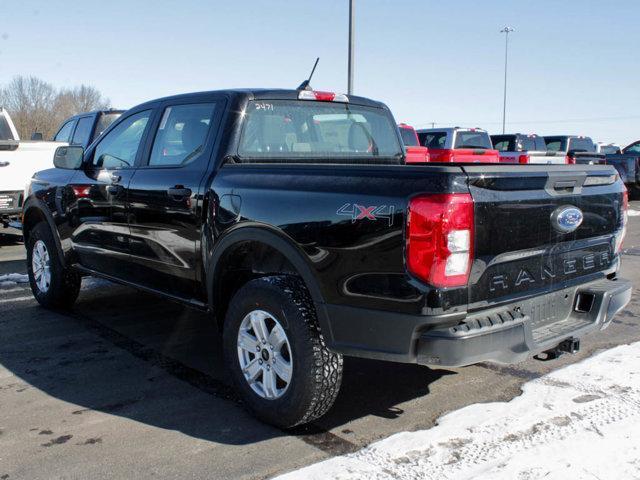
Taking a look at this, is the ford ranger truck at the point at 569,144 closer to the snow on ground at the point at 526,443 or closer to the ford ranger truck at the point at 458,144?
the ford ranger truck at the point at 458,144

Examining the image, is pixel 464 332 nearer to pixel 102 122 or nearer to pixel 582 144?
pixel 102 122

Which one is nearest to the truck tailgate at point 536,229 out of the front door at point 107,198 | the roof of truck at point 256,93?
the roof of truck at point 256,93

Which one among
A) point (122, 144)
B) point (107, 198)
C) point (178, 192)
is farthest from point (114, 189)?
point (178, 192)

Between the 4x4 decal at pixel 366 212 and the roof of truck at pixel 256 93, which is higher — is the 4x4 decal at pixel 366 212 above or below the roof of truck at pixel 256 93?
below

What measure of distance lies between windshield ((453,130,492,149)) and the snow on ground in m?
12.5

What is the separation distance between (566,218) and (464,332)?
2.98ft

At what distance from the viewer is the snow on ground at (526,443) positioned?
116 inches

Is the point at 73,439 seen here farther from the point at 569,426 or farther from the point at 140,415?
the point at 569,426

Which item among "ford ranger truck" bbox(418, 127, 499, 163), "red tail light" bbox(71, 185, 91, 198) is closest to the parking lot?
"red tail light" bbox(71, 185, 91, 198)

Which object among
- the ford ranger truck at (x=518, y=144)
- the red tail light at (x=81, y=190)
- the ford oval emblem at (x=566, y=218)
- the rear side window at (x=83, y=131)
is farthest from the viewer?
the ford ranger truck at (x=518, y=144)

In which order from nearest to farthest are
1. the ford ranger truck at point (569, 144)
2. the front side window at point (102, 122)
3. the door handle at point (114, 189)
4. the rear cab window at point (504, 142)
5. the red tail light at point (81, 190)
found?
the door handle at point (114, 189) < the red tail light at point (81, 190) < the front side window at point (102, 122) < the rear cab window at point (504, 142) < the ford ranger truck at point (569, 144)

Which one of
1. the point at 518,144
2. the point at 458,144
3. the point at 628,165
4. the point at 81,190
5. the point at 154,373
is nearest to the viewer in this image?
the point at 154,373

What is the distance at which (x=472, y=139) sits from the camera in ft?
53.5

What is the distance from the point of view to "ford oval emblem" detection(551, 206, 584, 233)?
3254mm
